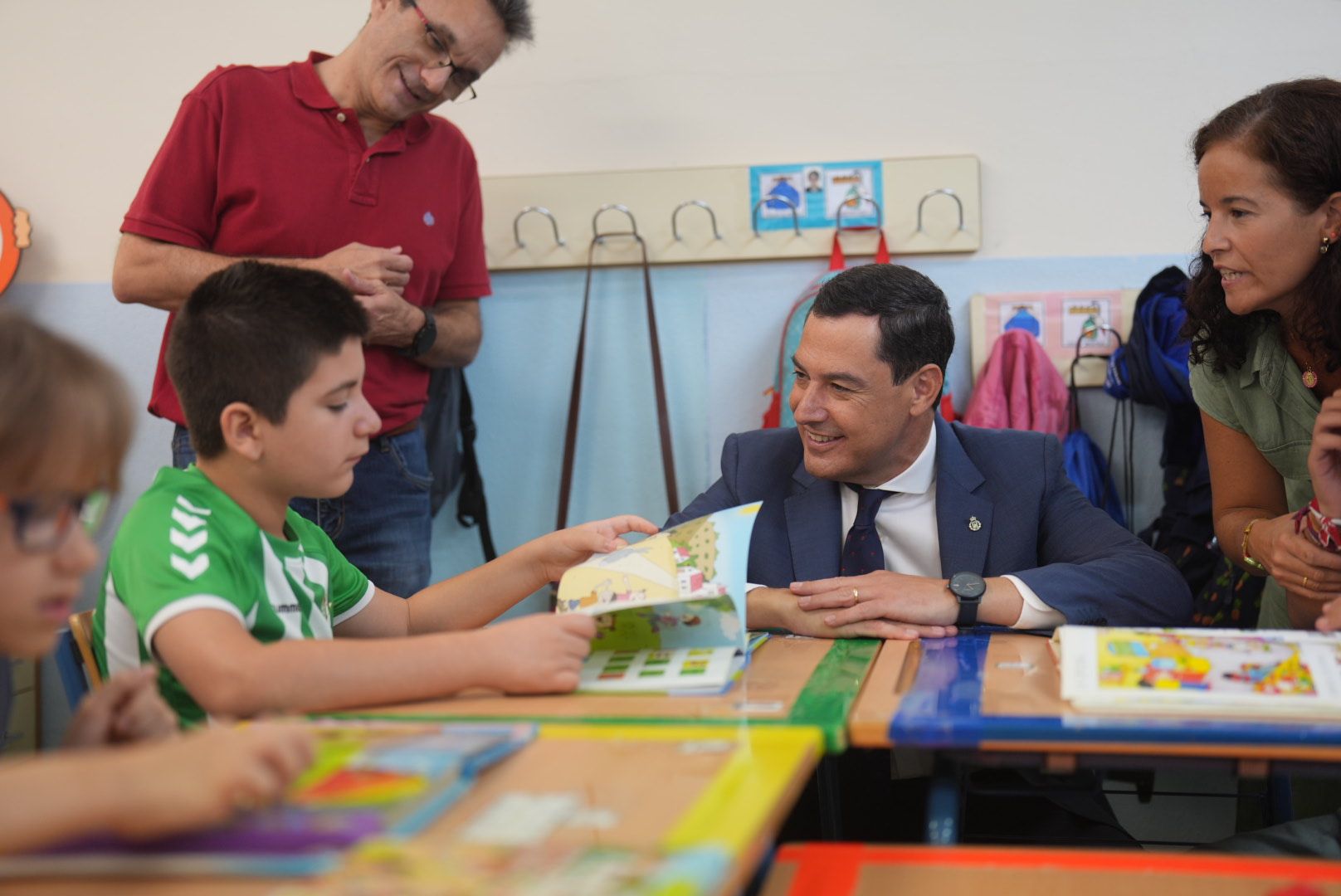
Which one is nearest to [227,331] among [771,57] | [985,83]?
[771,57]

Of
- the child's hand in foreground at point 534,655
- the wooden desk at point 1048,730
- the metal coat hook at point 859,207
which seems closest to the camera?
the wooden desk at point 1048,730

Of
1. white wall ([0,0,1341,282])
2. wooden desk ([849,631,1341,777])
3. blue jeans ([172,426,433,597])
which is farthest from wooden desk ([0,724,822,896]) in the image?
white wall ([0,0,1341,282])

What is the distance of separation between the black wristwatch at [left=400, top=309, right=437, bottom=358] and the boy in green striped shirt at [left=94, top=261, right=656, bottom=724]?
0.79 m

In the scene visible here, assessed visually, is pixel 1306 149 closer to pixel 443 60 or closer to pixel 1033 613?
pixel 1033 613

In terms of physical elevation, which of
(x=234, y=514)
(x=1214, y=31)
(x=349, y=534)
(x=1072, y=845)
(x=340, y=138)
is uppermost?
(x=1214, y=31)

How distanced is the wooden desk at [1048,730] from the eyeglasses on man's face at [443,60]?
1.57 m

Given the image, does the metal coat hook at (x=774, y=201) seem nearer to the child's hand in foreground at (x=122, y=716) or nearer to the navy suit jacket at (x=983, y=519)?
the navy suit jacket at (x=983, y=519)

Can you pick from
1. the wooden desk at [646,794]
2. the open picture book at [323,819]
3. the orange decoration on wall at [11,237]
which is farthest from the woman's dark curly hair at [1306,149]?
the orange decoration on wall at [11,237]

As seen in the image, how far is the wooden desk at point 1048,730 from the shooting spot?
1.23 metres

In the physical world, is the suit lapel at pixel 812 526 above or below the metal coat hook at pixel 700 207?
below

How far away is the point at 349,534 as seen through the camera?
252cm

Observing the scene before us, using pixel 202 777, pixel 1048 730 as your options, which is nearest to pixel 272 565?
pixel 202 777

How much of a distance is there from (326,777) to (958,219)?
8.06 feet

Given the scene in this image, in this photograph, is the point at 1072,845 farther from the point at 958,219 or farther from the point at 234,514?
the point at 958,219
